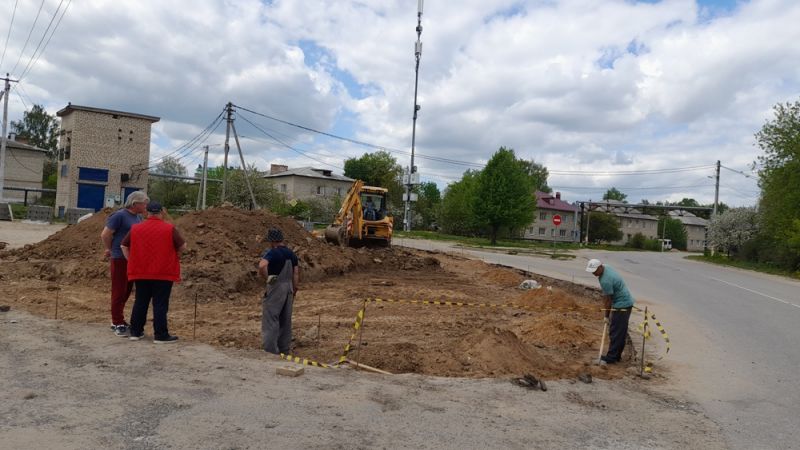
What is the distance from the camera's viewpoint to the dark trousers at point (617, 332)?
7.88 m

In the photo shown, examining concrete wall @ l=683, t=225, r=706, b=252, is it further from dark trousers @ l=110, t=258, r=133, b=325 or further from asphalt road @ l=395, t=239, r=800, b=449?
dark trousers @ l=110, t=258, r=133, b=325

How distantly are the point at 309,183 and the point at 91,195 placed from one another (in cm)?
2859

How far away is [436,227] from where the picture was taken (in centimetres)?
7569

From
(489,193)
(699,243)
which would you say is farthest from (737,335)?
(699,243)

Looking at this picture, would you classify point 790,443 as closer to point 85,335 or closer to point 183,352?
point 183,352

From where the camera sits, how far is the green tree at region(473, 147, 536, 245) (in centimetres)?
5012

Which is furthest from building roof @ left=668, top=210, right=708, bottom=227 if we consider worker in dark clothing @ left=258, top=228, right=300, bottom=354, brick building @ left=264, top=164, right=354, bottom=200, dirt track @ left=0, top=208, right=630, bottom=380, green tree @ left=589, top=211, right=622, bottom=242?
worker in dark clothing @ left=258, top=228, right=300, bottom=354

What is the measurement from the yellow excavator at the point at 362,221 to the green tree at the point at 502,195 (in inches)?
1081

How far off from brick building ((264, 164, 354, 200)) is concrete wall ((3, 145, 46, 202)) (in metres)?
23.6

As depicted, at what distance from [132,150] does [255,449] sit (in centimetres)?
4516

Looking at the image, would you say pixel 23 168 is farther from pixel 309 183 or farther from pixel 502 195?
pixel 502 195

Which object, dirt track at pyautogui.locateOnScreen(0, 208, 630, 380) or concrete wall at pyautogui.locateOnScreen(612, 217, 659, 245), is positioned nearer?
dirt track at pyautogui.locateOnScreen(0, 208, 630, 380)

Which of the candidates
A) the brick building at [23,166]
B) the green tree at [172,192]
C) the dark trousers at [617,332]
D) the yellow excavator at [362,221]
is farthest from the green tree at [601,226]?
the dark trousers at [617,332]

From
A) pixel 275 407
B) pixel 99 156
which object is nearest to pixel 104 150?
pixel 99 156
